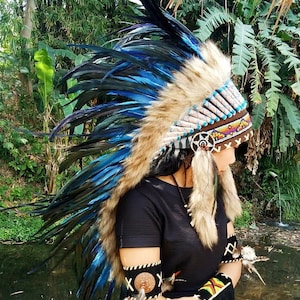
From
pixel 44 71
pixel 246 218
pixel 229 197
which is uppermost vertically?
pixel 44 71

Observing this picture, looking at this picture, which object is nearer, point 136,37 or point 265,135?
point 136,37

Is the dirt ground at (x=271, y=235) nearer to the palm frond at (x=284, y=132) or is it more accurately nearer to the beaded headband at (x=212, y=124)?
the palm frond at (x=284, y=132)

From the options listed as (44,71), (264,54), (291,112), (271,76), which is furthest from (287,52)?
(44,71)

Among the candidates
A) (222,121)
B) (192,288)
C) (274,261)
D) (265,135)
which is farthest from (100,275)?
(265,135)

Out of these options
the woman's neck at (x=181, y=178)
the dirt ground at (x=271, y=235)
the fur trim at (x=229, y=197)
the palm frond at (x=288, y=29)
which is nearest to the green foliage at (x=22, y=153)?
the dirt ground at (x=271, y=235)

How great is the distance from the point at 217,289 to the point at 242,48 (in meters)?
4.27

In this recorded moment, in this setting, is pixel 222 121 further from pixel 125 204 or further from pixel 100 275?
pixel 100 275

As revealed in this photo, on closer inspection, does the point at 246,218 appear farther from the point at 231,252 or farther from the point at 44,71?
the point at 231,252

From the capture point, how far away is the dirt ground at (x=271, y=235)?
220 inches

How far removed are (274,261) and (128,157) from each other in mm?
3867

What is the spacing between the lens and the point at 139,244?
133 centimetres

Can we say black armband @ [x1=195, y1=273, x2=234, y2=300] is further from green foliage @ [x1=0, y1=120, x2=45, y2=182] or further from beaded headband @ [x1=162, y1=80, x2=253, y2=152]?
green foliage @ [x1=0, y1=120, x2=45, y2=182]

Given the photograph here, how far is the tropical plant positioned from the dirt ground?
828 millimetres

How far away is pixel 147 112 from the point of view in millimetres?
1422
